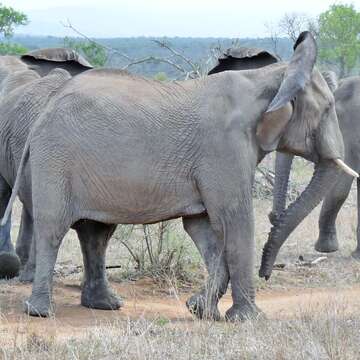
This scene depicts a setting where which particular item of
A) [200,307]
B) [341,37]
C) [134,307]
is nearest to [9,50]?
[341,37]

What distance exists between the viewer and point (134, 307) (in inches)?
283

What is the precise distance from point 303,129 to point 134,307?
1579 mm

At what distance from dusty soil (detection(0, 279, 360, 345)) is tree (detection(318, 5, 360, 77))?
64.2ft

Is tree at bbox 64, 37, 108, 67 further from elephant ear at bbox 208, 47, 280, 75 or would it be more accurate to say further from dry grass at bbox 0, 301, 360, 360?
dry grass at bbox 0, 301, 360, 360

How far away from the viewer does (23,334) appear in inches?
234

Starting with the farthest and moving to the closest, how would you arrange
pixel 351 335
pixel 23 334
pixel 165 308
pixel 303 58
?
pixel 165 308 < pixel 303 58 < pixel 23 334 < pixel 351 335

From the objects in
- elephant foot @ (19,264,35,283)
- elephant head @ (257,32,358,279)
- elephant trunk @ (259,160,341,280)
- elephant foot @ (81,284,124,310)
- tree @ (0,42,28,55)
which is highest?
elephant head @ (257,32,358,279)

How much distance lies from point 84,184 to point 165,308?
117 centimetres

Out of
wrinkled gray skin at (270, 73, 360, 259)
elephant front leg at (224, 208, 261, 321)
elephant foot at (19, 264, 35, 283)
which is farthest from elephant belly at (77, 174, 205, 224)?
wrinkled gray skin at (270, 73, 360, 259)

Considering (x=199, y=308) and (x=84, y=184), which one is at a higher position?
(x=84, y=184)

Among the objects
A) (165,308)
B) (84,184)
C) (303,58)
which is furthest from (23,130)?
(303,58)

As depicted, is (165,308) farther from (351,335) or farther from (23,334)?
(351,335)

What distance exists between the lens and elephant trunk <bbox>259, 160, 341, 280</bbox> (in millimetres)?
6938

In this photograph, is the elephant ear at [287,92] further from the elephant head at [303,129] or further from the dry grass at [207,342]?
the dry grass at [207,342]
